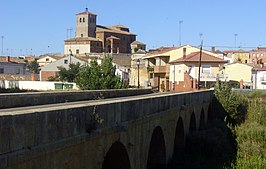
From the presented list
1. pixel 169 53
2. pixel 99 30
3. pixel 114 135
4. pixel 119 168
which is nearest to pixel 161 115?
pixel 119 168

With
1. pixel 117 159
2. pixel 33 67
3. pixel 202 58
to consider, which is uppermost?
pixel 202 58

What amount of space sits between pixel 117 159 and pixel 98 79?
30.3 m

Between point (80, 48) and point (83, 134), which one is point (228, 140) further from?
point (80, 48)

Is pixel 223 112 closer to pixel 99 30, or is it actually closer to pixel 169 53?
pixel 169 53

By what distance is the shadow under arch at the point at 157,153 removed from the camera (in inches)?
792

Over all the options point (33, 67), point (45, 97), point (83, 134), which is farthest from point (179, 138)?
point (33, 67)

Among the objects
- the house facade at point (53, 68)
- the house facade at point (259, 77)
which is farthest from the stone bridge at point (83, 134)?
the house facade at point (53, 68)

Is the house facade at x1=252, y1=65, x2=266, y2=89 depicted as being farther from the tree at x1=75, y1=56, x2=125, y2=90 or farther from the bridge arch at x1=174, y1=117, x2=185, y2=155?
the bridge arch at x1=174, y1=117, x2=185, y2=155

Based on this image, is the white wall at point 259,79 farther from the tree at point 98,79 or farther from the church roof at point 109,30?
the church roof at point 109,30

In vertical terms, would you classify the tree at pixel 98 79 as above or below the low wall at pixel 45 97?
above

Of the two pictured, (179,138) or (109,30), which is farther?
(109,30)

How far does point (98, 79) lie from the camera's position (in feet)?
143

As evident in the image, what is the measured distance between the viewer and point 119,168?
44.6 ft

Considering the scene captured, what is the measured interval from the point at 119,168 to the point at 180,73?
54.0 meters
